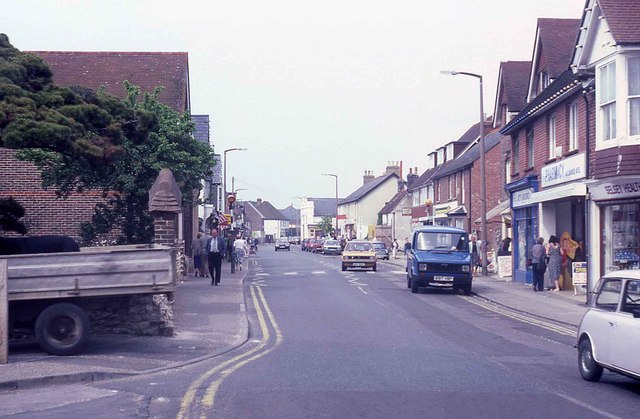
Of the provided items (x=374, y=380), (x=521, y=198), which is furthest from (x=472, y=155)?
(x=374, y=380)

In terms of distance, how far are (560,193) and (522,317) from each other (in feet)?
21.1

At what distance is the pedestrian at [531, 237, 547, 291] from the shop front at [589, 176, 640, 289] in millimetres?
3537

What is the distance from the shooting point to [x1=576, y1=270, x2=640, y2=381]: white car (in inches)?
401

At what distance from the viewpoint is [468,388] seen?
10750 mm

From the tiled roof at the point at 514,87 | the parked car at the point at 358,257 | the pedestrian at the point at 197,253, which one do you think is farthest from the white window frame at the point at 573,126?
the parked car at the point at 358,257

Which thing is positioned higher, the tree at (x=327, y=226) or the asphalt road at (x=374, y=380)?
the tree at (x=327, y=226)

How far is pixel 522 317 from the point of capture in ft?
68.7

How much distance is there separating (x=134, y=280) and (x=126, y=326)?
2.33 meters

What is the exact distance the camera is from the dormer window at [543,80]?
1201 inches

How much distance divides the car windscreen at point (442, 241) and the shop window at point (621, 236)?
19.7 feet

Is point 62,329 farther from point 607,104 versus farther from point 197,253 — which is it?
point 197,253

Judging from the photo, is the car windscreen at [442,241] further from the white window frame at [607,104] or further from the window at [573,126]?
the white window frame at [607,104]

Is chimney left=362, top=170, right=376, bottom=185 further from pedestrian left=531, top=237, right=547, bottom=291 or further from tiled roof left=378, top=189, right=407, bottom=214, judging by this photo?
pedestrian left=531, top=237, right=547, bottom=291

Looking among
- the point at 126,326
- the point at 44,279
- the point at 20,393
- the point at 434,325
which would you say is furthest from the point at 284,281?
the point at 20,393
